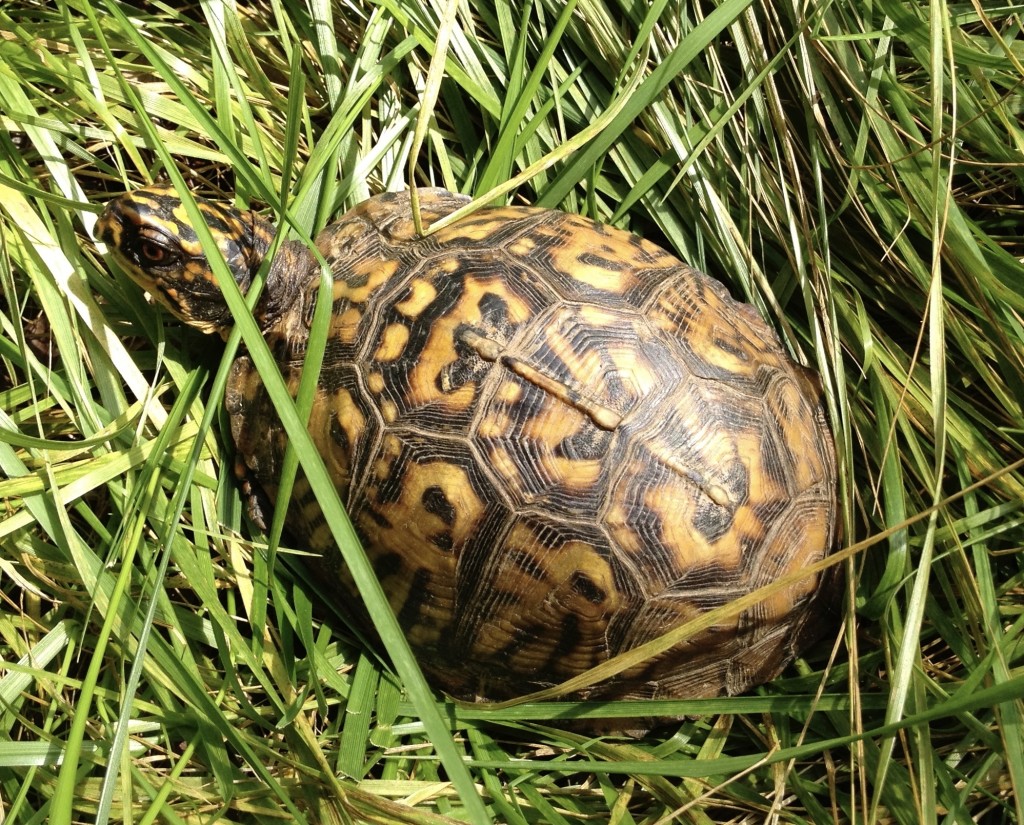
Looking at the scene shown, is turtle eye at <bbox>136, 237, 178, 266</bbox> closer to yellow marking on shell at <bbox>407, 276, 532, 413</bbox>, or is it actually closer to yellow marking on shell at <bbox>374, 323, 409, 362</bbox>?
yellow marking on shell at <bbox>374, 323, 409, 362</bbox>

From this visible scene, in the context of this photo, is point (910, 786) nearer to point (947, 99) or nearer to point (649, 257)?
point (649, 257)

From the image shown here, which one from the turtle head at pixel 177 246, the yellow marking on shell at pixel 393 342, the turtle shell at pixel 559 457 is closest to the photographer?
the turtle shell at pixel 559 457

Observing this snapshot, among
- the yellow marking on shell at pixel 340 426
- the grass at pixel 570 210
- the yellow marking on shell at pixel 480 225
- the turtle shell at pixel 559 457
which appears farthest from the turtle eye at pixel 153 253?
the yellow marking on shell at pixel 480 225

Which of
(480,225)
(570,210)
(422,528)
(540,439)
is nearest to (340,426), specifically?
(422,528)

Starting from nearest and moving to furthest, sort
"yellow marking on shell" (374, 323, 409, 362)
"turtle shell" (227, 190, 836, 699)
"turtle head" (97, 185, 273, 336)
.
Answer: "turtle shell" (227, 190, 836, 699) → "yellow marking on shell" (374, 323, 409, 362) → "turtle head" (97, 185, 273, 336)

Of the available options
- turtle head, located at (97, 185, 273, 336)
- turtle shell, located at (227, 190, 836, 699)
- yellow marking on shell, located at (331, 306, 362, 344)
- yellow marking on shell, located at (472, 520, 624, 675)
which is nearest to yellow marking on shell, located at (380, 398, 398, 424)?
turtle shell, located at (227, 190, 836, 699)

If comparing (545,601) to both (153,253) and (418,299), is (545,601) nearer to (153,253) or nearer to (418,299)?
(418,299)

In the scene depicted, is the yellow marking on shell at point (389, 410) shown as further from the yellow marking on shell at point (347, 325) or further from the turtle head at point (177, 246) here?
the turtle head at point (177, 246)
